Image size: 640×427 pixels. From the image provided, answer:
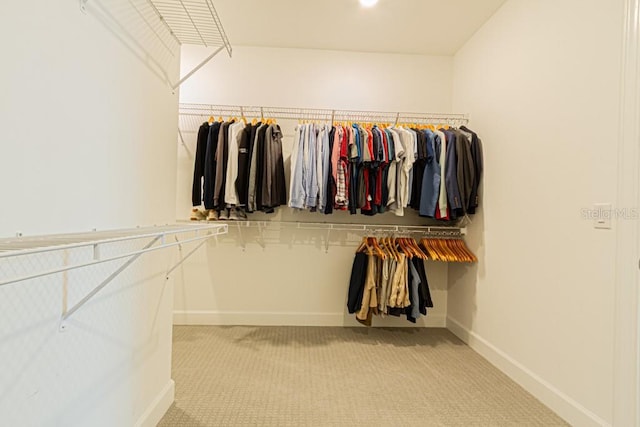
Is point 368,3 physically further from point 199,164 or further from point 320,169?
point 199,164

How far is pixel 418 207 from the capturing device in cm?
270

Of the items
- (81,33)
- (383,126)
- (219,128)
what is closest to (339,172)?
(383,126)

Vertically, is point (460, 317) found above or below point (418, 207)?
below

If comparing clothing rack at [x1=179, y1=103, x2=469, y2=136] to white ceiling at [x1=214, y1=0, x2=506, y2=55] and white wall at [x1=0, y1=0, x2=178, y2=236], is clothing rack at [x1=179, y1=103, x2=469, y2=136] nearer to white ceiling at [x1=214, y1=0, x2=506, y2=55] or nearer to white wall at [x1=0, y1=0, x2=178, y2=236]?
white ceiling at [x1=214, y1=0, x2=506, y2=55]

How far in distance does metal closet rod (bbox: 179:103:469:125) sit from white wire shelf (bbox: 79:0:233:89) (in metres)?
0.98

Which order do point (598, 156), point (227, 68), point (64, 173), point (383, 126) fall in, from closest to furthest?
point (64, 173) → point (598, 156) → point (383, 126) → point (227, 68)

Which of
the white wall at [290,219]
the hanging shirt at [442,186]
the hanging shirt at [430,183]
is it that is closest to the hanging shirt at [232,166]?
the white wall at [290,219]

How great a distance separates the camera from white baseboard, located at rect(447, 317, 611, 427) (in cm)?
158

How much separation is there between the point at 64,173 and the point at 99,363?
0.65 metres

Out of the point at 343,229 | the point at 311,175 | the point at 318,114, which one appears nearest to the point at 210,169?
the point at 311,175

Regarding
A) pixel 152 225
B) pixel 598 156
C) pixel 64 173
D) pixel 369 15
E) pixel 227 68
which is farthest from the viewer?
pixel 227 68

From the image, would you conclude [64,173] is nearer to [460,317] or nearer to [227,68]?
[227,68]

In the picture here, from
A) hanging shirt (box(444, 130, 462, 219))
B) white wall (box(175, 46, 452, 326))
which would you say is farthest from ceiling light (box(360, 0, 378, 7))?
hanging shirt (box(444, 130, 462, 219))

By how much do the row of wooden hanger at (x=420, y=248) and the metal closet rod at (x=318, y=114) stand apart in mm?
1095
